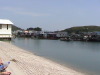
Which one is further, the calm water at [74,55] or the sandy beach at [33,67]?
the calm water at [74,55]

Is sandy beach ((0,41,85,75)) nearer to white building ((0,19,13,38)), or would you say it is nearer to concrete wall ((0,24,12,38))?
concrete wall ((0,24,12,38))

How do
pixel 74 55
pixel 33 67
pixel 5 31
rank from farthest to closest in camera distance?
pixel 5 31 < pixel 74 55 < pixel 33 67

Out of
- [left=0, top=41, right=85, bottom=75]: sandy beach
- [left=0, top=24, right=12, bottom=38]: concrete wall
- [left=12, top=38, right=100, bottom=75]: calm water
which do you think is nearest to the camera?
[left=0, top=41, right=85, bottom=75]: sandy beach

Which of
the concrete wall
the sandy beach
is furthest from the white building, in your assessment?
the sandy beach

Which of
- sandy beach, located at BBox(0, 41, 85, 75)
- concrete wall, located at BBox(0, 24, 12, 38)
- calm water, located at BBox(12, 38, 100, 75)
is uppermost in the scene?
concrete wall, located at BBox(0, 24, 12, 38)

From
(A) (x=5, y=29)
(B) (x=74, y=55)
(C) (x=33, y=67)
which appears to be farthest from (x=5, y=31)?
(C) (x=33, y=67)

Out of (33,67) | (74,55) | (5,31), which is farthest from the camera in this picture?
(5,31)

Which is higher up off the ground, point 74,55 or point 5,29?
point 5,29

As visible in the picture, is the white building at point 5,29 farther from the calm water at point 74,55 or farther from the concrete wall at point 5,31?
the calm water at point 74,55

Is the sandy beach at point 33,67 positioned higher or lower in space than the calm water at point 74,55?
higher

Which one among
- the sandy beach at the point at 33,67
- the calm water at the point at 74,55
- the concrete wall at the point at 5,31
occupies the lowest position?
the calm water at the point at 74,55

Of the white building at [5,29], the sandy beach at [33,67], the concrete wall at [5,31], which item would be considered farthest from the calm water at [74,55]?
the white building at [5,29]

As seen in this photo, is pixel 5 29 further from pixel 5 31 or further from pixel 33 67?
pixel 33 67

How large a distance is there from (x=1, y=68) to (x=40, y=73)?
9.48 feet
